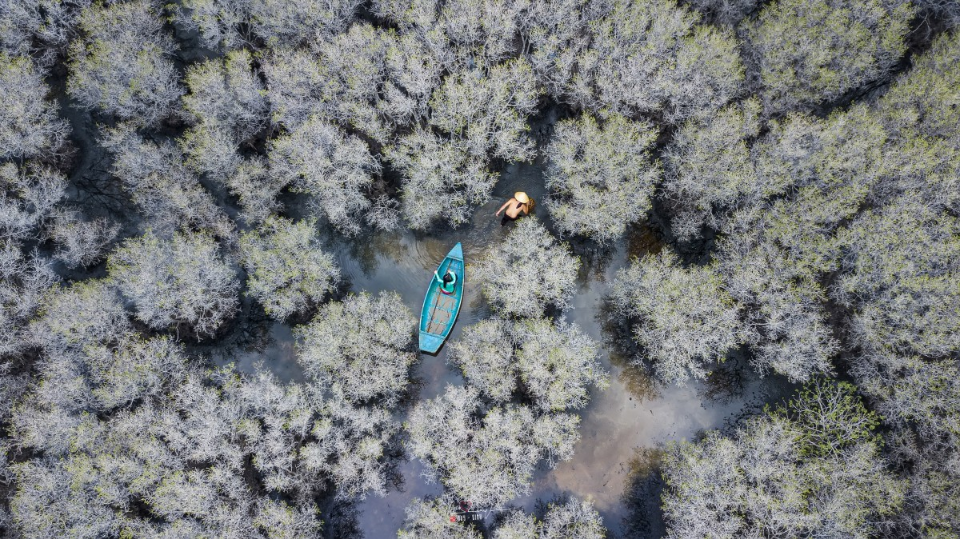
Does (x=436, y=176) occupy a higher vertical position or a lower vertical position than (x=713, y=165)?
lower

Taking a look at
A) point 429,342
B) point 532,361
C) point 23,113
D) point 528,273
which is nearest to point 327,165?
point 429,342

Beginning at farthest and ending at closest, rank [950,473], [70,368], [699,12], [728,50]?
[699,12]
[728,50]
[70,368]
[950,473]

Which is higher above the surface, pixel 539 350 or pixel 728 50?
pixel 728 50

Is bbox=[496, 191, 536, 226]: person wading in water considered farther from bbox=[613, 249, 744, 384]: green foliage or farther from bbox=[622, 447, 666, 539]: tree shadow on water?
bbox=[622, 447, 666, 539]: tree shadow on water

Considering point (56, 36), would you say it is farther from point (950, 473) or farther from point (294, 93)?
point (950, 473)

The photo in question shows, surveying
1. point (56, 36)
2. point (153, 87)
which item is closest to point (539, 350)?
point (153, 87)

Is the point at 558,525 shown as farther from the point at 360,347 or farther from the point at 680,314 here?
the point at 360,347
